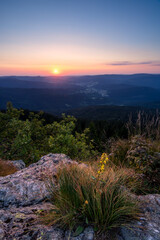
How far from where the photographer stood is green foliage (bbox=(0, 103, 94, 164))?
8039 millimetres

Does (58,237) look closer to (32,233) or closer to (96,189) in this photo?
(32,233)

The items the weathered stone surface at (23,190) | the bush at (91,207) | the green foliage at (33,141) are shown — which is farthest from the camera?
the green foliage at (33,141)

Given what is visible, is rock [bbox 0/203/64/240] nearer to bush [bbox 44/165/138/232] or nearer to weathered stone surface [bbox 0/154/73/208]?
bush [bbox 44/165/138/232]

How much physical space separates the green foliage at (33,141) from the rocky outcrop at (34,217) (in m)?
4.26

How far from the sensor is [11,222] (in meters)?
2.08

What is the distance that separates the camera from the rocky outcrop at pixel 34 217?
1.87 m

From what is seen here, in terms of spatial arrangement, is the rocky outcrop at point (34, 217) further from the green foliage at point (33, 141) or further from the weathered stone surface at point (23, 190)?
the green foliage at point (33, 141)

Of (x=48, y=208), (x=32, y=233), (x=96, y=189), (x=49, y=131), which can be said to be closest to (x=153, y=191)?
(x=96, y=189)

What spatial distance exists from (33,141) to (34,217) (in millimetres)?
8144

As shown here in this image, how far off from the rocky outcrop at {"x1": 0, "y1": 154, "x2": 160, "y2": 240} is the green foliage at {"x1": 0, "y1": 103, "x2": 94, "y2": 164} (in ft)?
14.0

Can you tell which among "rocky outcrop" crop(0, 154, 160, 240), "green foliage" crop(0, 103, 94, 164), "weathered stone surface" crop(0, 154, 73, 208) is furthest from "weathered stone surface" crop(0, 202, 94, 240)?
"green foliage" crop(0, 103, 94, 164)

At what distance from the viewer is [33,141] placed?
9938 mm

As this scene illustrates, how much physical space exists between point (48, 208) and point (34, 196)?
0.57 m

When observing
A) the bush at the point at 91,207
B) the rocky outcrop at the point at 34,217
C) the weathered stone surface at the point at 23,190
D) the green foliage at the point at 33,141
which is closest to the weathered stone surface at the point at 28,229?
the rocky outcrop at the point at 34,217
